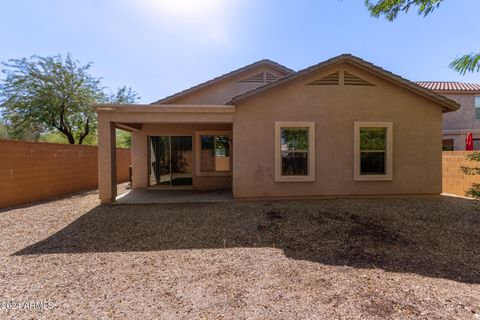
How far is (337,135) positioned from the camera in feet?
28.6

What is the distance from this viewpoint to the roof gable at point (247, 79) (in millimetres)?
11742

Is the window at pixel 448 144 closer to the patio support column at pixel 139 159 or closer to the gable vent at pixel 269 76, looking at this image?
the gable vent at pixel 269 76

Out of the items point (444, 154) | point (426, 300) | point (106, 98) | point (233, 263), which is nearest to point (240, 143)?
point (233, 263)

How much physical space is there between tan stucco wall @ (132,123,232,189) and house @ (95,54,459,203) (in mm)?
2952

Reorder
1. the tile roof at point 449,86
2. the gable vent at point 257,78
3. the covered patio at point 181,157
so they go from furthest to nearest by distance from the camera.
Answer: the tile roof at point 449,86
the gable vent at point 257,78
the covered patio at point 181,157

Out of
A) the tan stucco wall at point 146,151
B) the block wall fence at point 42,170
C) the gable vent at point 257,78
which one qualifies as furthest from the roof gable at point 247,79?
the block wall fence at point 42,170

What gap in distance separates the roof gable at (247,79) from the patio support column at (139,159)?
198 centimetres

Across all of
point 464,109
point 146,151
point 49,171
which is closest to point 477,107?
point 464,109

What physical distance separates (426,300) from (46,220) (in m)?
8.84

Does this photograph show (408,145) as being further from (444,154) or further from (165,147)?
(165,147)

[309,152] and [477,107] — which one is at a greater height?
[477,107]

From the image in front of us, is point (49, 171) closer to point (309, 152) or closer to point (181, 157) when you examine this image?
point (181, 157)

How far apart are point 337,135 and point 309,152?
1.20 meters

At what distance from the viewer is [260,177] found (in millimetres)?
8609
